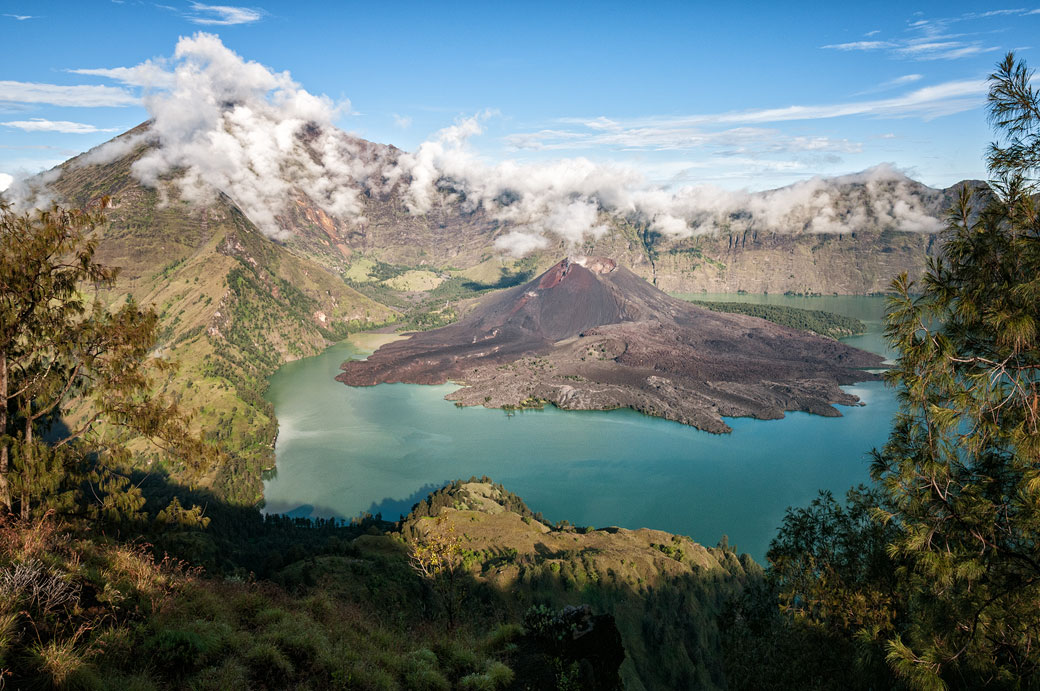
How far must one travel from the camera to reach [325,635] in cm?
878

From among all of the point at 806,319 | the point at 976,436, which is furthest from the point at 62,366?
the point at 806,319

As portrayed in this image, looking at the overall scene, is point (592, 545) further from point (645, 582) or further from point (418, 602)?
point (418, 602)

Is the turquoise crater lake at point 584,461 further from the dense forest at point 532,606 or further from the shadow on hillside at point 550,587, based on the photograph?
the dense forest at point 532,606

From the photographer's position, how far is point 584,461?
6725 centimetres

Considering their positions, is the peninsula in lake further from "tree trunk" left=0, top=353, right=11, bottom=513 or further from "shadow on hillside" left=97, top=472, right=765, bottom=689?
"tree trunk" left=0, top=353, right=11, bottom=513

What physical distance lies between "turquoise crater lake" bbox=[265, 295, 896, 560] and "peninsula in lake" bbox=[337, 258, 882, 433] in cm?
445

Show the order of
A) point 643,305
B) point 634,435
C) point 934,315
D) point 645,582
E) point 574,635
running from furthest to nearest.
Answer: point 643,305 → point 634,435 → point 645,582 → point 574,635 → point 934,315

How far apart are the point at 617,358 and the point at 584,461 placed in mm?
48209

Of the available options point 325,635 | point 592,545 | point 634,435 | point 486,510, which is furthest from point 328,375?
point 325,635

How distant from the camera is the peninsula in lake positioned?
90.6 m

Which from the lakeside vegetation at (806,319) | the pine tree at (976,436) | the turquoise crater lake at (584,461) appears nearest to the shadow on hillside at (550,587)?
the turquoise crater lake at (584,461)

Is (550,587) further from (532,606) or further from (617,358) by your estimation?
(617,358)

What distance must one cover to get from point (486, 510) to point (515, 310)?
330ft

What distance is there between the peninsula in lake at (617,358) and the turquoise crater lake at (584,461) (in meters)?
4.45
